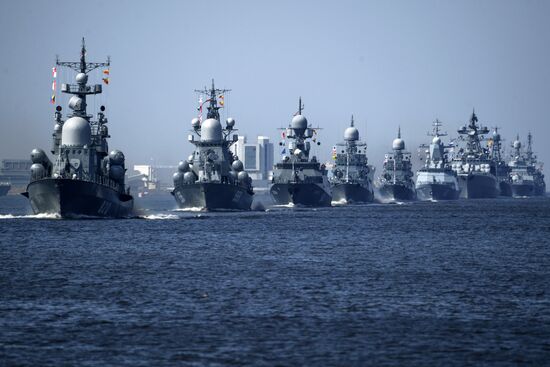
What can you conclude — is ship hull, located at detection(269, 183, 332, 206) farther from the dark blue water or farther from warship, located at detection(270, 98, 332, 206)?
the dark blue water

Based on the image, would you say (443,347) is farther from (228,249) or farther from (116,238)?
(116,238)

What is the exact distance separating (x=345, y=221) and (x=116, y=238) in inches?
1816

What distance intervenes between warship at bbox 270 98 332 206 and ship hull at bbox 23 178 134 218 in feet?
220

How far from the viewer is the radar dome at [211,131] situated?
143 metres

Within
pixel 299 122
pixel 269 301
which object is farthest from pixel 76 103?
pixel 299 122

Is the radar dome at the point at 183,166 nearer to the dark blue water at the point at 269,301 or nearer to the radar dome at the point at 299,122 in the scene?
the radar dome at the point at 299,122

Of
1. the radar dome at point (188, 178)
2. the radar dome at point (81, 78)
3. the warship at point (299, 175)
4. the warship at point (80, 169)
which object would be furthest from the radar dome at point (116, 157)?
the warship at point (299, 175)

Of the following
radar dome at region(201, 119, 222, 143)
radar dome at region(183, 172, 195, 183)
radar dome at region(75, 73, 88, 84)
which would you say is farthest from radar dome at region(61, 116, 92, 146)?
radar dome at region(201, 119, 222, 143)

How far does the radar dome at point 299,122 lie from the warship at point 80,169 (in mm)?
68735

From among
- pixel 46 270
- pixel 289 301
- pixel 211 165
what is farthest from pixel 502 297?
pixel 211 165

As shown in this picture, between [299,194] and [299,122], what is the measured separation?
14621mm

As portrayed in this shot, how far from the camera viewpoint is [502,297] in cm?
4638

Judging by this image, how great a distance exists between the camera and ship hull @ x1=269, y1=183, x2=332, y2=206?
17138 centimetres

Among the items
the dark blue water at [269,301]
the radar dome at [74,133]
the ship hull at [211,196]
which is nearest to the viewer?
the dark blue water at [269,301]
